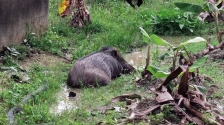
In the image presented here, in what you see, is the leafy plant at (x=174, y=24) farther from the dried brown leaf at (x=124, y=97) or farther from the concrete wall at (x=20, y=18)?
the dried brown leaf at (x=124, y=97)

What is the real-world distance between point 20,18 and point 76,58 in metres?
1.30

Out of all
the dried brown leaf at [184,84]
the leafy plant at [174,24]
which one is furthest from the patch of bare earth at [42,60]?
the dried brown leaf at [184,84]

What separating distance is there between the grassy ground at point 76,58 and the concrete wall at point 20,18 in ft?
0.66

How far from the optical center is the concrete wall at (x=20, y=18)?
8.07 metres

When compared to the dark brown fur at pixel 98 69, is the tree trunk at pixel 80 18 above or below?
above

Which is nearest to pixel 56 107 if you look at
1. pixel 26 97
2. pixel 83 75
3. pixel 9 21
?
pixel 26 97

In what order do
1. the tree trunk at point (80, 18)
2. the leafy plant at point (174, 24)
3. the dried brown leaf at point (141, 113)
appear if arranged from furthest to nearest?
the leafy plant at point (174, 24), the tree trunk at point (80, 18), the dried brown leaf at point (141, 113)

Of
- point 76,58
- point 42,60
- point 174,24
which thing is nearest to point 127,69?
point 76,58

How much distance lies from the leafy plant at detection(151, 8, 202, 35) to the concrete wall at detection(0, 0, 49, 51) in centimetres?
264

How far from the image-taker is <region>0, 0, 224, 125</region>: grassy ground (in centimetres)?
549

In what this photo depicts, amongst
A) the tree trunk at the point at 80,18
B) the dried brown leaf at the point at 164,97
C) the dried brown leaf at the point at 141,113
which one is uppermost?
the tree trunk at the point at 80,18

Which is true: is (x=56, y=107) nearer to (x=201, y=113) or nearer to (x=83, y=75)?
(x=83, y=75)

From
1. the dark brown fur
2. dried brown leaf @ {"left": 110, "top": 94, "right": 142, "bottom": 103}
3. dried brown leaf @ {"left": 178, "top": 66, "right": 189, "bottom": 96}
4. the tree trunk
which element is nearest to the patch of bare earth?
the dark brown fur

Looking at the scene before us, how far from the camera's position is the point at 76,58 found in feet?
28.4
